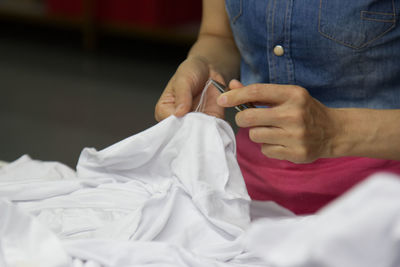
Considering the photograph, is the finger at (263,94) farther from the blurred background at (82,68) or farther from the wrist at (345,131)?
the blurred background at (82,68)

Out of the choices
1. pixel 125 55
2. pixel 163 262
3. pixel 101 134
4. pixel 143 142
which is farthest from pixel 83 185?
pixel 125 55

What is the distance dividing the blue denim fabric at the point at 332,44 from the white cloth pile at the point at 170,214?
204 millimetres

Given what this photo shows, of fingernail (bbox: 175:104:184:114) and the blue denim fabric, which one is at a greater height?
the blue denim fabric

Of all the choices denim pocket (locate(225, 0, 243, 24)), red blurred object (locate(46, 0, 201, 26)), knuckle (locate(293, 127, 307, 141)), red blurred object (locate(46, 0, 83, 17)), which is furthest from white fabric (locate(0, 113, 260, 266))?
red blurred object (locate(46, 0, 83, 17))

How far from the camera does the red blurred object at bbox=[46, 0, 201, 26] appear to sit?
11.3ft

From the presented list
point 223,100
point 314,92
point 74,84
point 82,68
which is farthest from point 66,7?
point 223,100

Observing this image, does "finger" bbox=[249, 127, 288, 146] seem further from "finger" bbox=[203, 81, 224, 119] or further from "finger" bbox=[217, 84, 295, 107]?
"finger" bbox=[203, 81, 224, 119]

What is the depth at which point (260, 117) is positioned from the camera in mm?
754

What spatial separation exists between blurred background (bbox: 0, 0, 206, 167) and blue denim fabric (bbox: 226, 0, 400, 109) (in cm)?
142

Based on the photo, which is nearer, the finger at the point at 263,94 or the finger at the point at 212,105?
the finger at the point at 263,94

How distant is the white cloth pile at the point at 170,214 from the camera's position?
38 centimetres

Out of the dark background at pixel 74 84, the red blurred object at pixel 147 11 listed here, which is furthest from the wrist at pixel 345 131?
the red blurred object at pixel 147 11

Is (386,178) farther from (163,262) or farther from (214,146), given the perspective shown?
(214,146)

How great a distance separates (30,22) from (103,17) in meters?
1.08
